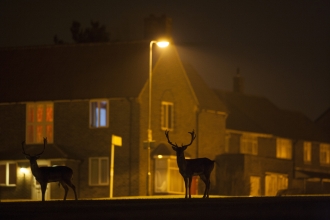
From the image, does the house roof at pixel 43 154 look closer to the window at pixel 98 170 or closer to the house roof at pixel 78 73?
the window at pixel 98 170

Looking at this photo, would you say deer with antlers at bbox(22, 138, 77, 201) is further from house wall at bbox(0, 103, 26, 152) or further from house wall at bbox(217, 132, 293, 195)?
house wall at bbox(217, 132, 293, 195)

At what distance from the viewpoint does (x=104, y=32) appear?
116m

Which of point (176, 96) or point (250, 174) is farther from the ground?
point (176, 96)

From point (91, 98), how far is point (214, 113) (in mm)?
10610

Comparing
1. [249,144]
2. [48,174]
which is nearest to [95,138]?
[249,144]

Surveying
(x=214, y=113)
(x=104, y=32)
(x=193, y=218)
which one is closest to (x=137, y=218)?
(x=193, y=218)

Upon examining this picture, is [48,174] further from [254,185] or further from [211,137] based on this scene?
[254,185]

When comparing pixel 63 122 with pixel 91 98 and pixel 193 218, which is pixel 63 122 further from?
pixel 193 218

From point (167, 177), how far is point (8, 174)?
1002 cm

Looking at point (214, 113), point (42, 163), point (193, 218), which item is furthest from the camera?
point (214, 113)

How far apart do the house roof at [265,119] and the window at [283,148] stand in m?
0.50

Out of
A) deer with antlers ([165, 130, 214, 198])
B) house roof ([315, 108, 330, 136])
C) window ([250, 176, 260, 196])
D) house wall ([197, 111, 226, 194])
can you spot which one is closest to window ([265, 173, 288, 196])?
window ([250, 176, 260, 196])

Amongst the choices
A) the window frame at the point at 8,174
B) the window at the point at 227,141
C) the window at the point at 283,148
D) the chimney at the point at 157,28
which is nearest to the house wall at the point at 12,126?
the window frame at the point at 8,174

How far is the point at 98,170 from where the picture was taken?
69.4 metres
